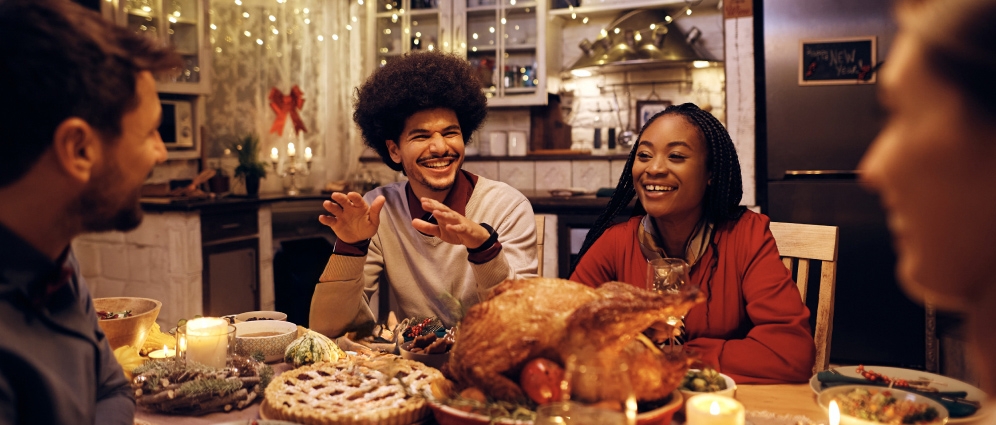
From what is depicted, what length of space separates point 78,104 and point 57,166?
8 centimetres

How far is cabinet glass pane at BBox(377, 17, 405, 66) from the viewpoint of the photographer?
6.36 meters

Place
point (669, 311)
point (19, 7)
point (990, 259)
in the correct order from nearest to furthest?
point (990, 259) → point (19, 7) → point (669, 311)

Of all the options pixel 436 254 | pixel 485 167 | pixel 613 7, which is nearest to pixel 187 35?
pixel 485 167

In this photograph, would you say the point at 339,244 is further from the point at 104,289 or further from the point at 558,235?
the point at 104,289

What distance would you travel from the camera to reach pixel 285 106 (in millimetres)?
6117

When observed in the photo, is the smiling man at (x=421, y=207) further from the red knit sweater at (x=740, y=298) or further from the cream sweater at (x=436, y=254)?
the red knit sweater at (x=740, y=298)

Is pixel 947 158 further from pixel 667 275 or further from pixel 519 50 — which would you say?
pixel 519 50

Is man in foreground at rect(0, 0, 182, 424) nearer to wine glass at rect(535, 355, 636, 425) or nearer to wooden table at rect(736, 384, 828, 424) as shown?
wine glass at rect(535, 355, 636, 425)

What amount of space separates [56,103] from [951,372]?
424 centimetres

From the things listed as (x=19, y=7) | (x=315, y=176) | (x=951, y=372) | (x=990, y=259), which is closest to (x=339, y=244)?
(x=19, y=7)

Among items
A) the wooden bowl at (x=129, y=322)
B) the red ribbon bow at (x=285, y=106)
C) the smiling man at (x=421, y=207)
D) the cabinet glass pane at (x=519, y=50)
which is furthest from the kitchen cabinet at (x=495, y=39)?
the wooden bowl at (x=129, y=322)

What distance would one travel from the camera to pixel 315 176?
21.9 ft

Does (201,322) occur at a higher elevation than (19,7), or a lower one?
lower

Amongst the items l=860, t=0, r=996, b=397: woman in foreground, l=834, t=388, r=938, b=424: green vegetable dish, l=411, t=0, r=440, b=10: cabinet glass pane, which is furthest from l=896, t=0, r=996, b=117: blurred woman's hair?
l=411, t=0, r=440, b=10: cabinet glass pane
